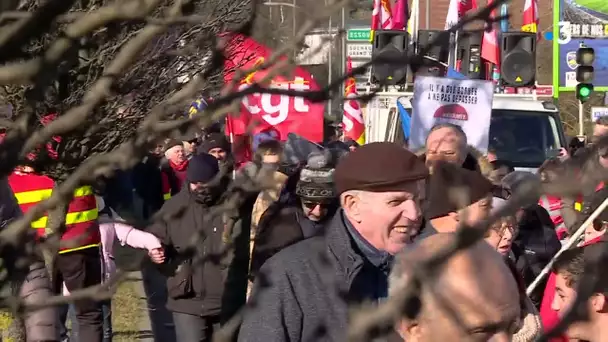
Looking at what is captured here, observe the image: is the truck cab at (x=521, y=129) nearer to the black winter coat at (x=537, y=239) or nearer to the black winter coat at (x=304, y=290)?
the black winter coat at (x=537, y=239)

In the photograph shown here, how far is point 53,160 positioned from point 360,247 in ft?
5.43

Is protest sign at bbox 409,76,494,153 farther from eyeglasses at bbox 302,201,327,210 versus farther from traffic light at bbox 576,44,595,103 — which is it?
traffic light at bbox 576,44,595,103

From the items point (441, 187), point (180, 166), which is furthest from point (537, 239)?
point (180, 166)

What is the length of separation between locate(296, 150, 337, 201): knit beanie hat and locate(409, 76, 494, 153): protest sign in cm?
169

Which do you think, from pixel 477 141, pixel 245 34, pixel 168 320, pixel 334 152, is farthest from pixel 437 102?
pixel 245 34

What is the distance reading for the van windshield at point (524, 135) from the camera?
40.3ft

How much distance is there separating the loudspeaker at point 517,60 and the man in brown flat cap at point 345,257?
10.1m

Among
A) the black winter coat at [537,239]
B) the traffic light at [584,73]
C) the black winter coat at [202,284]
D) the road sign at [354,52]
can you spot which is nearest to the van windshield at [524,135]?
the road sign at [354,52]

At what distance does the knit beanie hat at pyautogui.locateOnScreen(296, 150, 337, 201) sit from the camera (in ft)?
20.2

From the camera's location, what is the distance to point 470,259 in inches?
61.7

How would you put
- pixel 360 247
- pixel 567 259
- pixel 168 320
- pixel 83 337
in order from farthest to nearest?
pixel 168 320
pixel 83 337
pixel 360 247
pixel 567 259

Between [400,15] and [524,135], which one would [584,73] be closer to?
[400,15]

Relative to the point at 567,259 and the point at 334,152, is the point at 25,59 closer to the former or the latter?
the point at 567,259

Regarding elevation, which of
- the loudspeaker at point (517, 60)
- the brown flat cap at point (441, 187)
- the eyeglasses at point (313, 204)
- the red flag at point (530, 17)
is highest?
the red flag at point (530, 17)
